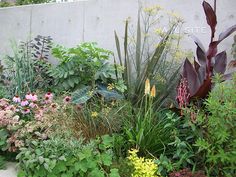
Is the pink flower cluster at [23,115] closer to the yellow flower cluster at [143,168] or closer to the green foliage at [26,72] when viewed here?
the green foliage at [26,72]

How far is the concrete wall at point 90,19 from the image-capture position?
4754 millimetres

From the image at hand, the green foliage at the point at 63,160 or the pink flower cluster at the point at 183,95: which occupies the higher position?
the pink flower cluster at the point at 183,95

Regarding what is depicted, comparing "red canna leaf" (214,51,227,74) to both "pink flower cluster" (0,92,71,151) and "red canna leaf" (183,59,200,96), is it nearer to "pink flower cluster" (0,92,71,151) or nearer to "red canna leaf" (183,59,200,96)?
"red canna leaf" (183,59,200,96)

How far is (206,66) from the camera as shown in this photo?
399 cm

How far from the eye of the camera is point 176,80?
4512 mm

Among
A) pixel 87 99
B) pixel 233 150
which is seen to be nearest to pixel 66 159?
pixel 87 99

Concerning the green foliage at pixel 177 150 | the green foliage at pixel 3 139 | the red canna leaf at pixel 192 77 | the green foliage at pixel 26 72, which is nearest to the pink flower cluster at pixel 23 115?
the green foliage at pixel 3 139

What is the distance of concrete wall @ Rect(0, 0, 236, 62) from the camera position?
4.75 metres

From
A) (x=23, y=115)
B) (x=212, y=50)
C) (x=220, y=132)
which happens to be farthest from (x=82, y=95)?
(x=220, y=132)

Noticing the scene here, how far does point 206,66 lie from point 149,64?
2.51ft

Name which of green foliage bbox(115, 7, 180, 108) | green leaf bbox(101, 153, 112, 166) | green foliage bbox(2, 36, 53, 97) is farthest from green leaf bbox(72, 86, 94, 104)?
green leaf bbox(101, 153, 112, 166)

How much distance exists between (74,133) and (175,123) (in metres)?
1.15

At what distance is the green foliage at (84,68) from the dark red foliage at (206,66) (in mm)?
1294

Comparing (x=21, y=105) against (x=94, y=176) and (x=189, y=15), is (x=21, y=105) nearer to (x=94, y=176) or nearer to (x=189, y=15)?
(x=94, y=176)
